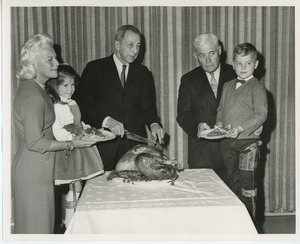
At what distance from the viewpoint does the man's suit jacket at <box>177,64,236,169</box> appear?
2678 mm

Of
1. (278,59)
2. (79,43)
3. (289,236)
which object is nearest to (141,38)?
(79,43)

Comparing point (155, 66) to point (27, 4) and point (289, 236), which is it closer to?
point (27, 4)

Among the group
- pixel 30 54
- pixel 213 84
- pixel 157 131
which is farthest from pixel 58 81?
pixel 213 84

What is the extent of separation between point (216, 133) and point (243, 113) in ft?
0.65

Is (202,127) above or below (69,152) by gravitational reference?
above

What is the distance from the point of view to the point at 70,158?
2381mm

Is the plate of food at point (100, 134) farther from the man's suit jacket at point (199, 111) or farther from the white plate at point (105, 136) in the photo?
the man's suit jacket at point (199, 111)

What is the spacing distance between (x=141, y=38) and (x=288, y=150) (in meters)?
1.19

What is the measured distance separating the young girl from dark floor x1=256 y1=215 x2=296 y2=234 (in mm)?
1092

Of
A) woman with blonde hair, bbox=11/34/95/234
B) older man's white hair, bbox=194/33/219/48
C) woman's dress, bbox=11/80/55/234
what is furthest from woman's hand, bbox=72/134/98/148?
older man's white hair, bbox=194/33/219/48

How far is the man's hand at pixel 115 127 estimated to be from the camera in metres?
2.65

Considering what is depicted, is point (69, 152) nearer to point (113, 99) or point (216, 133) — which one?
point (113, 99)

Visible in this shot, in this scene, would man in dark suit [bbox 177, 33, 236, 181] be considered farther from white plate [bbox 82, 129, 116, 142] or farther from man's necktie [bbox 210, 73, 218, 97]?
white plate [bbox 82, 129, 116, 142]

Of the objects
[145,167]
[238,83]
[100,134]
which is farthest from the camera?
[238,83]
